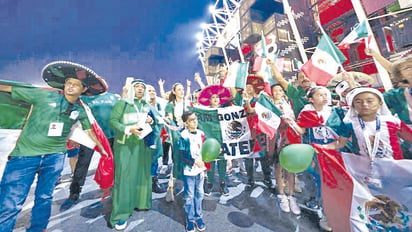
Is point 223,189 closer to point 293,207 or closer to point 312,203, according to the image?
point 293,207

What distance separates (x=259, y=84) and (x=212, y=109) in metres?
1.34

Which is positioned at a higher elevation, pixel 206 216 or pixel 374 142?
pixel 374 142

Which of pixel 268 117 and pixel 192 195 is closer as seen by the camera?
pixel 192 195

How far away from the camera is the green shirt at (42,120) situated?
6.17ft

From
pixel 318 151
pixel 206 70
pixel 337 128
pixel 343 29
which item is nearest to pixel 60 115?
pixel 318 151

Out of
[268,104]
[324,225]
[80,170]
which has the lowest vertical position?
[324,225]

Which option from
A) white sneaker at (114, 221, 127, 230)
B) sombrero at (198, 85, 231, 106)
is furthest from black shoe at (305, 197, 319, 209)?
white sneaker at (114, 221, 127, 230)

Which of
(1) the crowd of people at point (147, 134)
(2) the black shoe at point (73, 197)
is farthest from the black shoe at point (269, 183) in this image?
(2) the black shoe at point (73, 197)

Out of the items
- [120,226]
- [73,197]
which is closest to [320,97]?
[120,226]

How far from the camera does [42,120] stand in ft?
6.46

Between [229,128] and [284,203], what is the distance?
5.04ft

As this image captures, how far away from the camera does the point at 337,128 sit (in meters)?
2.00

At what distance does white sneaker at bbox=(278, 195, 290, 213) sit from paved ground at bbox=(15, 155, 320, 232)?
0.25ft

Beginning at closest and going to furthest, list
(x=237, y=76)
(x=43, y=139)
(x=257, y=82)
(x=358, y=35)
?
(x=43, y=139) → (x=358, y=35) → (x=237, y=76) → (x=257, y=82)
